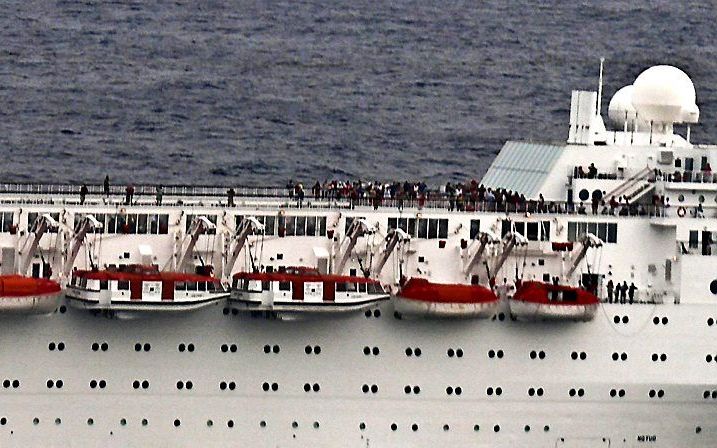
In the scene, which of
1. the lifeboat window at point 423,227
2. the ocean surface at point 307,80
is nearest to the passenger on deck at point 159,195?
the lifeboat window at point 423,227

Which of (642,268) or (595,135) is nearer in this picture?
(642,268)

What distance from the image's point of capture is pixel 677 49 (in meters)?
166

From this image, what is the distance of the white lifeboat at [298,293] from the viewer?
281 ft

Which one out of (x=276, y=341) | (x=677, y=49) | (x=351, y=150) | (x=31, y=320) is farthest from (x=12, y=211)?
(x=677, y=49)

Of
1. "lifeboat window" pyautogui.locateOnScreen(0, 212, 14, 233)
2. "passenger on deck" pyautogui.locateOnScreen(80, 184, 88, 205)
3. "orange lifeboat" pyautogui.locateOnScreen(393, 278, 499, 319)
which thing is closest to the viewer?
"orange lifeboat" pyautogui.locateOnScreen(393, 278, 499, 319)

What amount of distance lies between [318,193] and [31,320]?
10.9 metres

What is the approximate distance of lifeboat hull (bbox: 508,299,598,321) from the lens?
3415 inches

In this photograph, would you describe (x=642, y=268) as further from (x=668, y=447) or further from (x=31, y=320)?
(x=31, y=320)

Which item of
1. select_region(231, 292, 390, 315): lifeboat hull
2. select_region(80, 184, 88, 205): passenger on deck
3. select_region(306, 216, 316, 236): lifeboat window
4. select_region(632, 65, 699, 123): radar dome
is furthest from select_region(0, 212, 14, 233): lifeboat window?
select_region(632, 65, 699, 123): radar dome

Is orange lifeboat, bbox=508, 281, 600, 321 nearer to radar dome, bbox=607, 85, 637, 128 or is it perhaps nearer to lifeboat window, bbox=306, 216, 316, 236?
lifeboat window, bbox=306, 216, 316, 236

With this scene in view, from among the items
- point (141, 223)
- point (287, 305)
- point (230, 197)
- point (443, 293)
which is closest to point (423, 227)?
point (443, 293)

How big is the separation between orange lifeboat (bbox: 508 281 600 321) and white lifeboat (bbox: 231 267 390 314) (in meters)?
4.77

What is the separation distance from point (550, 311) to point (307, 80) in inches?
2931

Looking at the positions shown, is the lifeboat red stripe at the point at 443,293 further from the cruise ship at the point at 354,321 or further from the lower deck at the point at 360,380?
the lower deck at the point at 360,380
